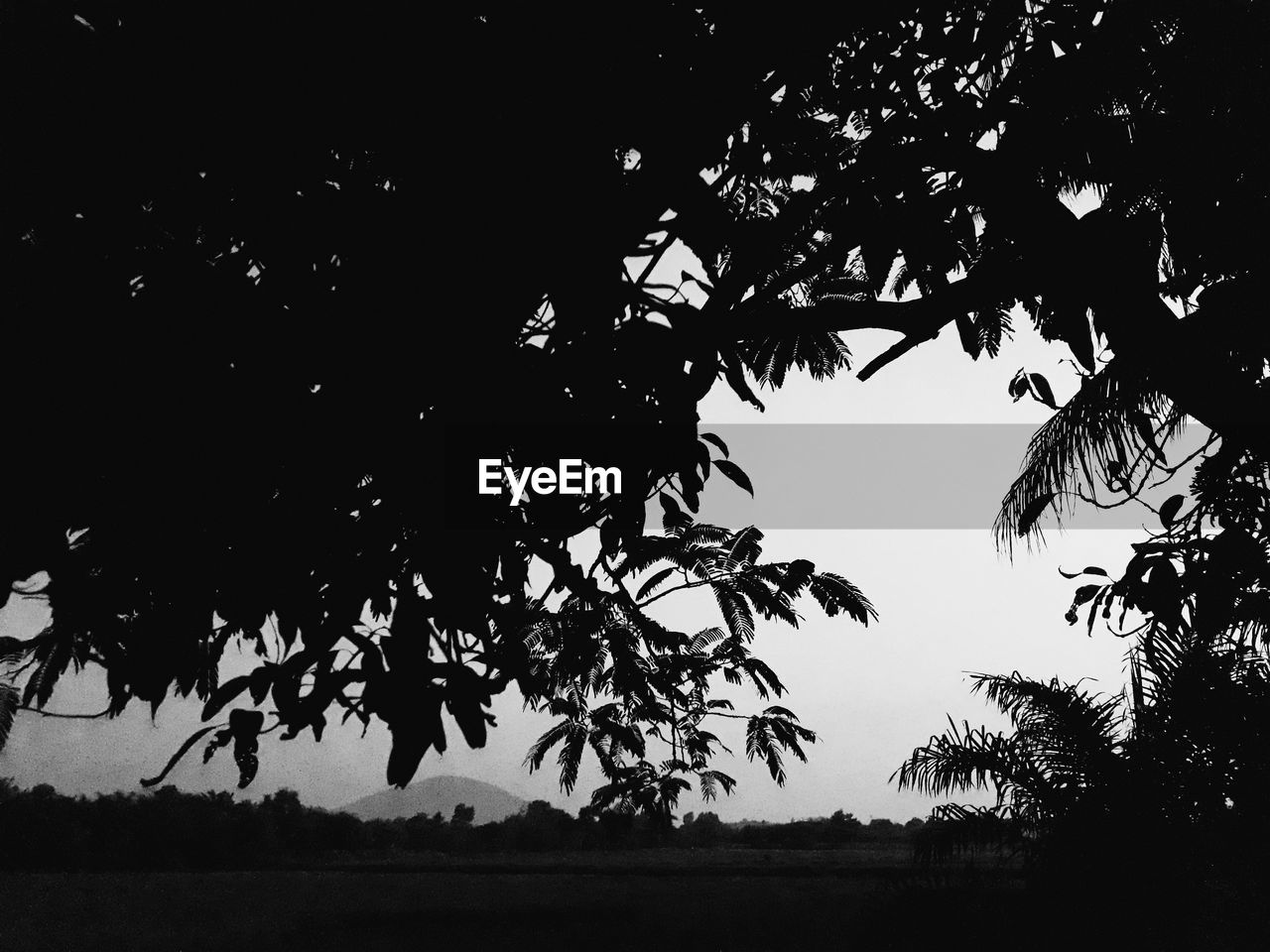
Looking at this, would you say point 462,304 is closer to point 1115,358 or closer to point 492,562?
point 492,562

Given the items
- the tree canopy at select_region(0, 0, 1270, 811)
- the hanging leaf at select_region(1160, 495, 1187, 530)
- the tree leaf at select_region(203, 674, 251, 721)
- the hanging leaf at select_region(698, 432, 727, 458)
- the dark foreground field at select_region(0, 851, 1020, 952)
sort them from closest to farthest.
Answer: the tree canopy at select_region(0, 0, 1270, 811) → the tree leaf at select_region(203, 674, 251, 721) → the hanging leaf at select_region(698, 432, 727, 458) → the hanging leaf at select_region(1160, 495, 1187, 530) → the dark foreground field at select_region(0, 851, 1020, 952)

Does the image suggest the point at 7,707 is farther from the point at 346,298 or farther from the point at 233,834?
the point at 233,834

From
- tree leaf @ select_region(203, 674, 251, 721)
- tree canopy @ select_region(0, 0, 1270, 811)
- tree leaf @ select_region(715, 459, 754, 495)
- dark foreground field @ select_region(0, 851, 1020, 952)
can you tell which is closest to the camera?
tree canopy @ select_region(0, 0, 1270, 811)

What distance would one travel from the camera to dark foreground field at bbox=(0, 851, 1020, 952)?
5938mm

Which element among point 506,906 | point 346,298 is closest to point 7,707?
point 346,298

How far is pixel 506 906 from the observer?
7.44 meters

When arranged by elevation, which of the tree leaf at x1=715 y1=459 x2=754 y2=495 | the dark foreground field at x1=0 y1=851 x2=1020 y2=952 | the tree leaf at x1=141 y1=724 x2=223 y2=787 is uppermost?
the tree leaf at x1=715 y1=459 x2=754 y2=495

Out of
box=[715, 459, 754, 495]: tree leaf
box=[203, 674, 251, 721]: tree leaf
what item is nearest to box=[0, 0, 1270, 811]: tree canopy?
box=[203, 674, 251, 721]: tree leaf

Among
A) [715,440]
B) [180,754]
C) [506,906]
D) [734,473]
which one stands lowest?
[506,906]

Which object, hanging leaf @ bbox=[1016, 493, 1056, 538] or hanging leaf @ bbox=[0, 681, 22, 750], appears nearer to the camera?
hanging leaf @ bbox=[0, 681, 22, 750]

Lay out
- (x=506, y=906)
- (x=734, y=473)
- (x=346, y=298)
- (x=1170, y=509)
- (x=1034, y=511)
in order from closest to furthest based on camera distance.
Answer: (x=346, y=298) → (x=734, y=473) → (x=1170, y=509) → (x=1034, y=511) → (x=506, y=906)

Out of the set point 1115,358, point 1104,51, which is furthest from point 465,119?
point 1115,358

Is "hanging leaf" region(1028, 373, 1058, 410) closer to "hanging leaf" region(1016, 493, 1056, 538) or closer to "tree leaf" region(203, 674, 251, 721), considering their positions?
"hanging leaf" region(1016, 493, 1056, 538)

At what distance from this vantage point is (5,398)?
5.91 feet
